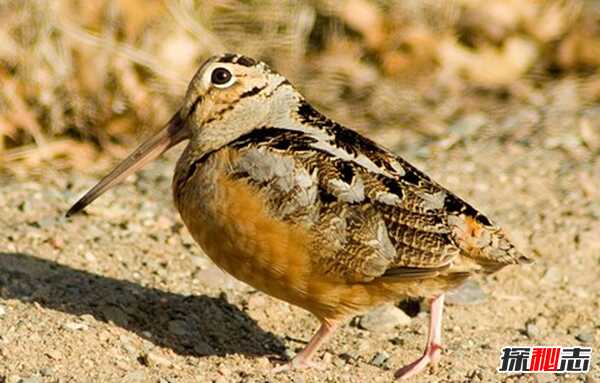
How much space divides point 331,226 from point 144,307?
3.86 ft

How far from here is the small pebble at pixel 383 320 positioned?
569 cm

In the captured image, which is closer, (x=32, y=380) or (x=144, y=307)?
(x=32, y=380)

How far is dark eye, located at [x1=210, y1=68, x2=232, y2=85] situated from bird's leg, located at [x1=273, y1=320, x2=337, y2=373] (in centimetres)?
109

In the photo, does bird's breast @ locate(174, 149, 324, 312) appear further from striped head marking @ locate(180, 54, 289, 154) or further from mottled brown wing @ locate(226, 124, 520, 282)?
striped head marking @ locate(180, 54, 289, 154)

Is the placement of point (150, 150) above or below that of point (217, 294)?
above

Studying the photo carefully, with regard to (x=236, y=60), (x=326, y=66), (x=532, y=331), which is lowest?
(x=532, y=331)

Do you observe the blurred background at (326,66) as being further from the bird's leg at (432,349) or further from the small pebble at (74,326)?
the bird's leg at (432,349)

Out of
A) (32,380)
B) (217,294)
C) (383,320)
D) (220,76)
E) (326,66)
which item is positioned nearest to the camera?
(32,380)

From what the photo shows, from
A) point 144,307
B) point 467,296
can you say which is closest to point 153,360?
point 144,307

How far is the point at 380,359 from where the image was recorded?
5.33 m

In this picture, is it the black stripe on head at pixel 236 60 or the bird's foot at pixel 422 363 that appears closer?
the bird's foot at pixel 422 363

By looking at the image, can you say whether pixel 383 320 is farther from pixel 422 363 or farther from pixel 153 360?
pixel 153 360

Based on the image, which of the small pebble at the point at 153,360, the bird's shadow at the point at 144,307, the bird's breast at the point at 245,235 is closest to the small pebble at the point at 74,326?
the bird's shadow at the point at 144,307

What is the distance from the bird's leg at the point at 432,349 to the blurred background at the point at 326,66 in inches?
98.2
